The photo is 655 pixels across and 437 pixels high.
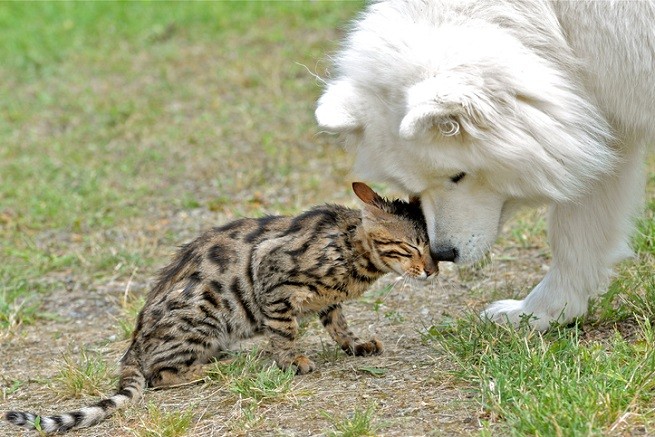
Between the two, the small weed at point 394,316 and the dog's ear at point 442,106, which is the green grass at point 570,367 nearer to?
the small weed at point 394,316

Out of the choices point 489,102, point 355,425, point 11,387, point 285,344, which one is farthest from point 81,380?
point 489,102

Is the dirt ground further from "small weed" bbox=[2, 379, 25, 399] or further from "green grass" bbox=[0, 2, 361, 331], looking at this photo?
"green grass" bbox=[0, 2, 361, 331]

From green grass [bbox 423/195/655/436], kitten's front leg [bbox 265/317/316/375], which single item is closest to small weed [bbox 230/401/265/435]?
kitten's front leg [bbox 265/317/316/375]

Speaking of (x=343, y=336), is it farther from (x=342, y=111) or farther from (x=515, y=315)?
(x=342, y=111)

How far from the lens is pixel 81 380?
4.50 m

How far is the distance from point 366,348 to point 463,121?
140 centimetres

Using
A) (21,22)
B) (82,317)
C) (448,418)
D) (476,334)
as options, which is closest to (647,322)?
(476,334)

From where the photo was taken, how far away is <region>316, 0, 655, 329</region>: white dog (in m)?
3.79

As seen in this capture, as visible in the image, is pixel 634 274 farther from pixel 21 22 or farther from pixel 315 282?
pixel 21 22

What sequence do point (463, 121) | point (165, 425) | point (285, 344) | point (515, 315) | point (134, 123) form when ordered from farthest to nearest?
point (134, 123)
point (515, 315)
point (285, 344)
point (165, 425)
point (463, 121)

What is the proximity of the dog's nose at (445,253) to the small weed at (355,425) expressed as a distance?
2.70 ft

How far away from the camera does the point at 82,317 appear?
19.3 ft

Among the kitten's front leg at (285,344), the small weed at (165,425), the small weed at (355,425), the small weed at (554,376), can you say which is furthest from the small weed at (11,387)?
the small weed at (554,376)

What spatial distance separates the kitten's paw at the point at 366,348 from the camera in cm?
469
